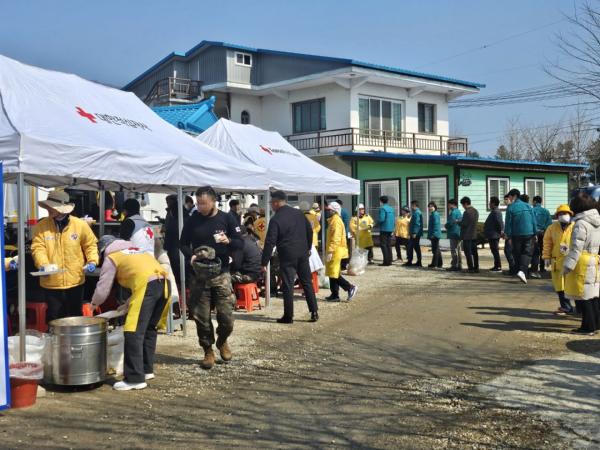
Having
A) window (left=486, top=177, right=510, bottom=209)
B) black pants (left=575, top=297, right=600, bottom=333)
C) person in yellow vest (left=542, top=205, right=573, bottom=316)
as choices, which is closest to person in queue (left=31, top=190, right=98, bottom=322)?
black pants (left=575, top=297, right=600, bottom=333)

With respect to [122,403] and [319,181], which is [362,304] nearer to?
[319,181]

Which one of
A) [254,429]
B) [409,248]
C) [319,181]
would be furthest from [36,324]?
[409,248]

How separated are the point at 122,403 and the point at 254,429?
4.51 ft

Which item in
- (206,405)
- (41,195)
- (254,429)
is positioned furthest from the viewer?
(41,195)

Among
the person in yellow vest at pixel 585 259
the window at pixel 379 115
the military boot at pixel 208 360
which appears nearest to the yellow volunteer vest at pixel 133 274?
the military boot at pixel 208 360

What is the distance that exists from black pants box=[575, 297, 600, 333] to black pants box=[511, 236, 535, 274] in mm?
5495

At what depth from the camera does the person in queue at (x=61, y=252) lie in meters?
6.43

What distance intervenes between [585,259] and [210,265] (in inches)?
196

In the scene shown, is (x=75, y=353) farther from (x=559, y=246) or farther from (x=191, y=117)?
(x=191, y=117)

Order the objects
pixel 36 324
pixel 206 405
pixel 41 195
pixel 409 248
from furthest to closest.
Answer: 1. pixel 409 248
2. pixel 41 195
3. pixel 36 324
4. pixel 206 405

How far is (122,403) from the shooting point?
5.38 metres

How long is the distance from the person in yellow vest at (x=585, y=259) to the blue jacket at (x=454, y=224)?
7731 mm

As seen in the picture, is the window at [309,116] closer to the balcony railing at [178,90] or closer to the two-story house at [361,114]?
the two-story house at [361,114]

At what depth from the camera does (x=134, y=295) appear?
18.8 feet
